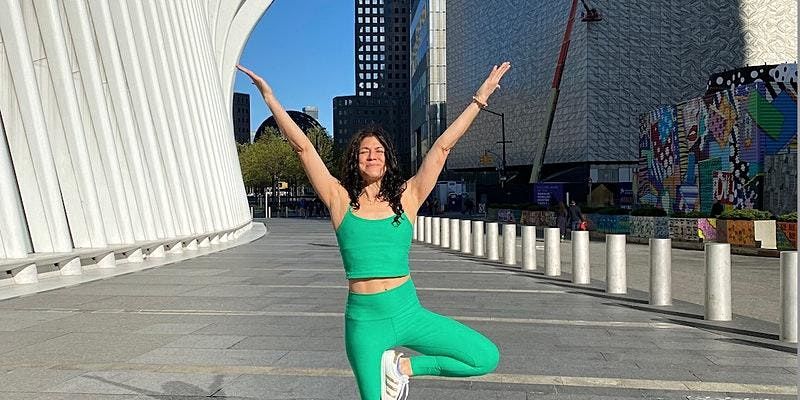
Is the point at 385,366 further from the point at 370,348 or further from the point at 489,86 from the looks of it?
the point at 489,86

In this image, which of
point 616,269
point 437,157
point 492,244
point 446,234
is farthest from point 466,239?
point 437,157

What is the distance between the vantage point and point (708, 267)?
9141mm

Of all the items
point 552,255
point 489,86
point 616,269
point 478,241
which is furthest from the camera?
point 478,241

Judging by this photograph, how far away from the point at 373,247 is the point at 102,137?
15.2m

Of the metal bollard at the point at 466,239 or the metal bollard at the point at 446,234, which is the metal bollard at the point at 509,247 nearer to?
the metal bollard at the point at 466,239

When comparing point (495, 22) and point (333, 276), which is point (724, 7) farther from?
point (333, 276)

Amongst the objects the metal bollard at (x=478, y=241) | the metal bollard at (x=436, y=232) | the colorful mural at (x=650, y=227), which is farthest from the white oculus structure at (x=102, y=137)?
the colorful mural at (x=650, y=227)

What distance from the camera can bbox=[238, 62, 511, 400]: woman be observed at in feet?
11.2

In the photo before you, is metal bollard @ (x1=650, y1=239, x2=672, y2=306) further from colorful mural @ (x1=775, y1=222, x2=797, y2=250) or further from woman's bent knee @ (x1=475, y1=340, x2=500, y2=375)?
colorful mural @ (x1=775, y1=222, x2=797, y2=250)

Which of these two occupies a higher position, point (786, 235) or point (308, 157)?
point (308, 157)

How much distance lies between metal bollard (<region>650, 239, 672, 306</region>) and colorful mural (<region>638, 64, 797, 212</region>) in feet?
63.2

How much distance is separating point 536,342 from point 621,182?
2059 inches

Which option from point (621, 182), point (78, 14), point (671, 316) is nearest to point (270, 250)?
point (78, 14)

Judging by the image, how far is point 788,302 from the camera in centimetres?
773
